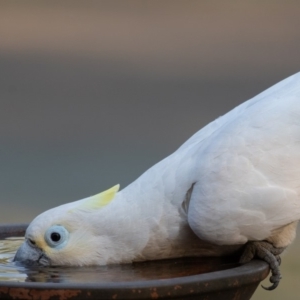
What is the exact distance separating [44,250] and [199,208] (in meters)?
0.39

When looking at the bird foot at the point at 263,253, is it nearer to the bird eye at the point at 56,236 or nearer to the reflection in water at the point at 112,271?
the reflection in water at the point at 112,271

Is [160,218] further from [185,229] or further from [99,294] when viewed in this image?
[99,294]

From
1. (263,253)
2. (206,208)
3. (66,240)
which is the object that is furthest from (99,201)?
(263,253)

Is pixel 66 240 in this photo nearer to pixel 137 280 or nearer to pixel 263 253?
pixel 137 280

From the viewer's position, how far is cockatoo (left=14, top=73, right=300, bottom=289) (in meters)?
1.54

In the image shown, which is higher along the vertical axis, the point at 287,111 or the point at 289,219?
the point at 287,111

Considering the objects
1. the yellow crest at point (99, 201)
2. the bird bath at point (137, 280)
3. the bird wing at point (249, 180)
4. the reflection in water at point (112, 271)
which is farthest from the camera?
the yellow crest at point (99, 201)

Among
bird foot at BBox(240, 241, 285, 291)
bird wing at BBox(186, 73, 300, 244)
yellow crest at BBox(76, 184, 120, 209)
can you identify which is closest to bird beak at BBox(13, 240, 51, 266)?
yellow crest at BBox(76, 184, 120, 209)

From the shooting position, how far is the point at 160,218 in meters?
1.64

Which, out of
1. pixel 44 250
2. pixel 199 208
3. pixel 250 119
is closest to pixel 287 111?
pixel 250 119

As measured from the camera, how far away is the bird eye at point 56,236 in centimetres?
162

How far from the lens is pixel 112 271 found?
1.54 m

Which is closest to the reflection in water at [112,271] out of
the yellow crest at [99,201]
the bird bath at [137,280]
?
the bird bath at [137,280]

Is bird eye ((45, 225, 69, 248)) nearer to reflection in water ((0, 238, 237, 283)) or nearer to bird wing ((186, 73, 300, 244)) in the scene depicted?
reflection in water ((0, 238, 237, 283))
